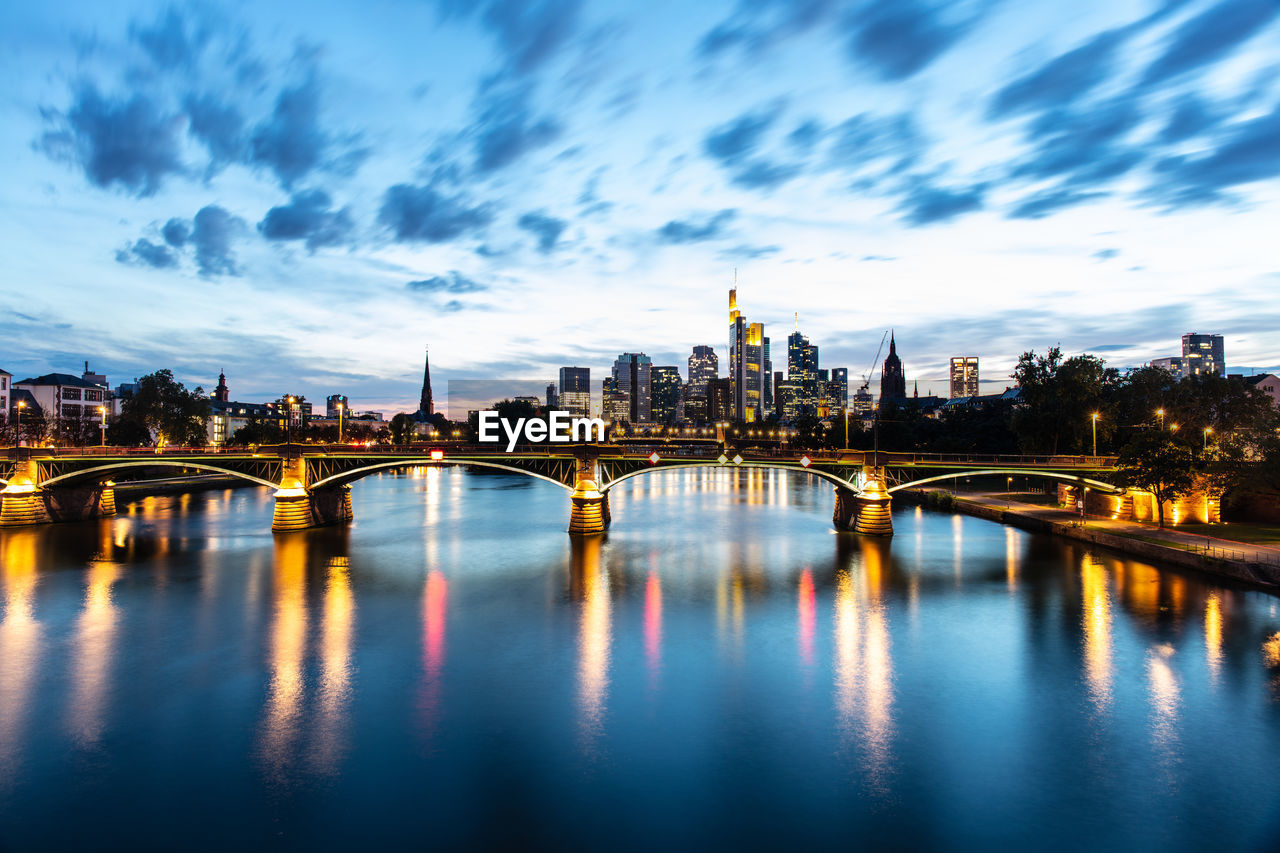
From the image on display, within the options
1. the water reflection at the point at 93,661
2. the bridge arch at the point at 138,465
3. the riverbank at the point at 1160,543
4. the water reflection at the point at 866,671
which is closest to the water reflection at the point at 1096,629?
the riverbank at the point at 1160,543

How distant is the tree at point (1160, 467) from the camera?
5094 centimetres

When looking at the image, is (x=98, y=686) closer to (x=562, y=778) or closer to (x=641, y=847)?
(x=562, y=778)

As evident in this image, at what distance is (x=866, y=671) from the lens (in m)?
29.3

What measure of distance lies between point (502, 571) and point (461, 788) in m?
29.7

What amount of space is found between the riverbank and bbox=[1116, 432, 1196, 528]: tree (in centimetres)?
298

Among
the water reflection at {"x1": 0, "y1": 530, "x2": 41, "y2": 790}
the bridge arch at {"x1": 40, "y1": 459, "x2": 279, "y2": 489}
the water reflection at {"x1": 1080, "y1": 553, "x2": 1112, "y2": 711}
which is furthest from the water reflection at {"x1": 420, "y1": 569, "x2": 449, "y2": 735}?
the bridge arch at {"x1": 40, "y1": 459, "x2": 279, "y2": 489}

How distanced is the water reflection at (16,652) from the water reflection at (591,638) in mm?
16724

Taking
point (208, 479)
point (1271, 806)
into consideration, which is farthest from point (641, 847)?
point (208, 479)

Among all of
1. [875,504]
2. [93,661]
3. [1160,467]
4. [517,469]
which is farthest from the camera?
[875,504]

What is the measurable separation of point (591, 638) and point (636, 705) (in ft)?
27.5

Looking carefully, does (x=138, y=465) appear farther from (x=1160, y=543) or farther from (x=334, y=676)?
(x=1160, y=543)

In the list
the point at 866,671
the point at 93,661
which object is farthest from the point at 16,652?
the point at 866,671

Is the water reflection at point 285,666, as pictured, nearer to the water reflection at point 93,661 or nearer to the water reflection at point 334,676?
the water reflection at point 334,676

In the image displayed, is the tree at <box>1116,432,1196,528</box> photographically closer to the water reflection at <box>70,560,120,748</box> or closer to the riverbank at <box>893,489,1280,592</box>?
the riverbank at <box>893,489,1280,592</box>
